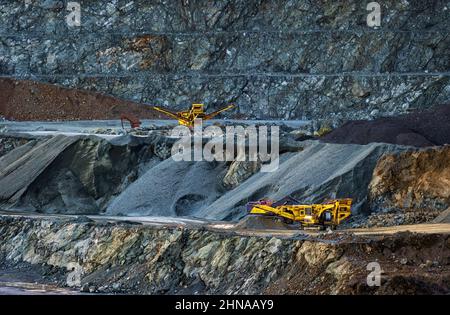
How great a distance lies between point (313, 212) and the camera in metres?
27.5

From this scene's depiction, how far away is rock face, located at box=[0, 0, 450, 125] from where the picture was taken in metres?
51.6

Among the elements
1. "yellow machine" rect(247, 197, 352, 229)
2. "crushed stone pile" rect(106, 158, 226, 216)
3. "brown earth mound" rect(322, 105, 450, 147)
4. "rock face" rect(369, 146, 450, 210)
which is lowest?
"crushed stone pile" rect(106, 158, 226, 216)

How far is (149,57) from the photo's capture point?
55812 millimetres

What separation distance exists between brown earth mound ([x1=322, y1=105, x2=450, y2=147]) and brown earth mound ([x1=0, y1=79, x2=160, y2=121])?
62.2 ft

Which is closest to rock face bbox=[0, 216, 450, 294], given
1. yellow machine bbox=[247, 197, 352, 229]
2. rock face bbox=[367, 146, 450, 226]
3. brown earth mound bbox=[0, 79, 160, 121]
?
yellow machine bbox=[247, 197, 352, 229]

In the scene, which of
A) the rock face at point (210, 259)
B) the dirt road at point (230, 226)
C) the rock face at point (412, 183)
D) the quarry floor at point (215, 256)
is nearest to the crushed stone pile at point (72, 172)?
the dirt road at point (230, 226)

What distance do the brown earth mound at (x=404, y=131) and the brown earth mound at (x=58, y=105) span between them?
18945 millimetres

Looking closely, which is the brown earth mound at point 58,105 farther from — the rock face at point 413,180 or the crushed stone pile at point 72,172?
the rock face at point 413,180

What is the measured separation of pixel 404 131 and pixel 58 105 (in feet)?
78.6

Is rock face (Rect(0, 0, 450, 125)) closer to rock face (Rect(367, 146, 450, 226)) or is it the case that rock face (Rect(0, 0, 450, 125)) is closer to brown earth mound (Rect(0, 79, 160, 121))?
brown earth mound (Rect(0, 79, 160, 121))

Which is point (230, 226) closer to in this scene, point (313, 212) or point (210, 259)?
point (313, 212)

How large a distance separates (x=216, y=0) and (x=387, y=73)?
33.4 feet
